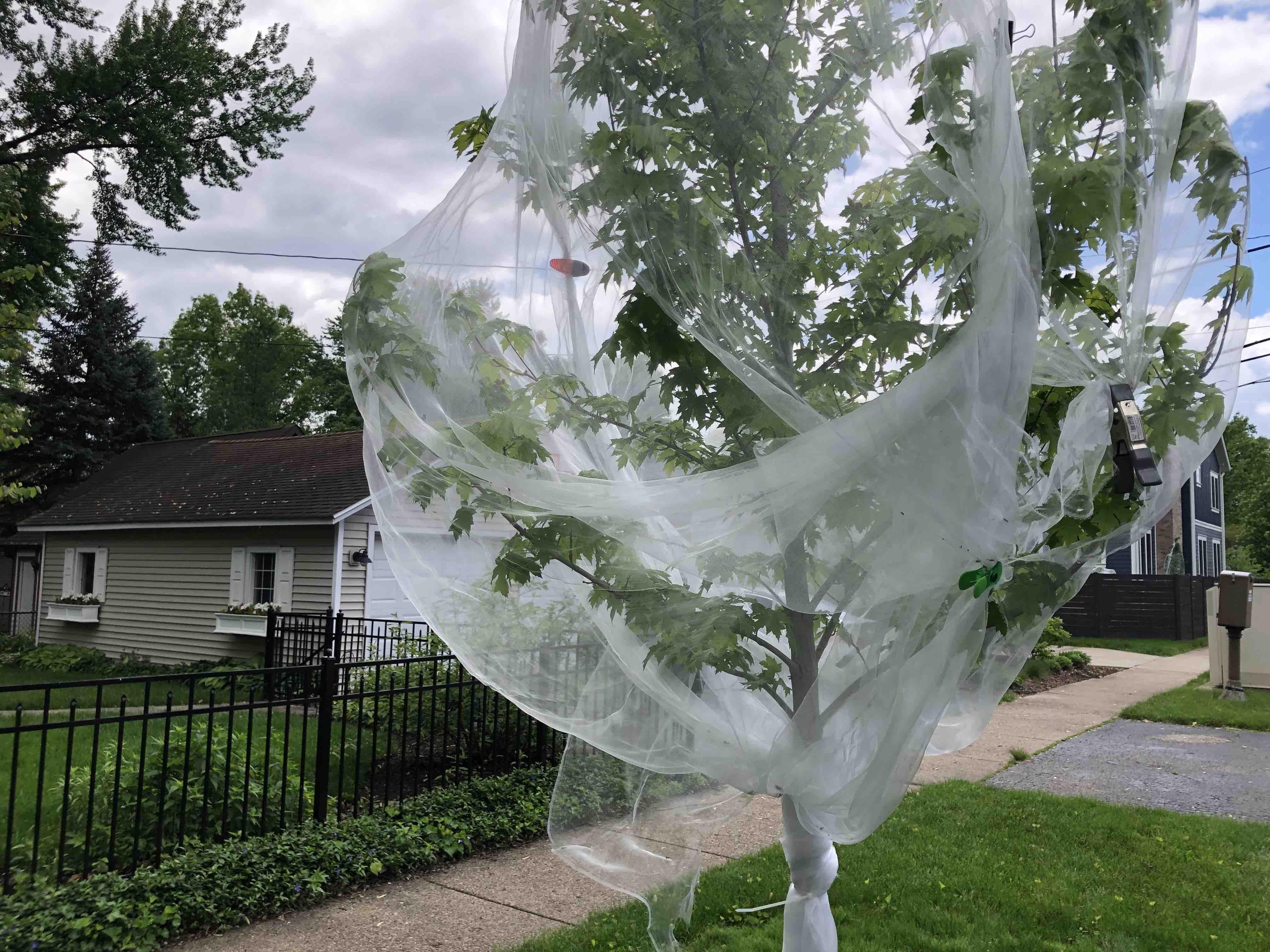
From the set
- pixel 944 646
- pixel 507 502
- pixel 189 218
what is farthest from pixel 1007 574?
pixel 189 218

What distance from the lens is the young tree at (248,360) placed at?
45.0 metres

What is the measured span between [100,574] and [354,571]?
23.3ft

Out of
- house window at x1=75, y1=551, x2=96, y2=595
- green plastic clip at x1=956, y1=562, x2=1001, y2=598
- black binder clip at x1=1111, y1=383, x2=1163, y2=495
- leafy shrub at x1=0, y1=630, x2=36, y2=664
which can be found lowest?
leafy shrub at x1=0, y1=630, x2=36, y2=664

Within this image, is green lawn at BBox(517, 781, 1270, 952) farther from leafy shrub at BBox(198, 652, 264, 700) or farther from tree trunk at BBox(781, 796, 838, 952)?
leafy shrub at BBox(198, 652, 264, 700)

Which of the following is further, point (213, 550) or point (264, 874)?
point (213, 550)

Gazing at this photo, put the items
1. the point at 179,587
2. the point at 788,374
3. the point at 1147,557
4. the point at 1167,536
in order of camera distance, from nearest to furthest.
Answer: the point at 788,374 < the point at 179,587 < the point at 1147,557 < the point at 1167,536

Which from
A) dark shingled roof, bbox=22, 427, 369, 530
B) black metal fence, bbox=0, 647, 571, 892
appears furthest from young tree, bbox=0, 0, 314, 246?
black metal fence, bbox=0, 647, 571, 892

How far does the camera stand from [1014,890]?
4766 millimetres

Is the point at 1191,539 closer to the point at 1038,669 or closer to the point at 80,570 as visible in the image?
the point at 1038,669

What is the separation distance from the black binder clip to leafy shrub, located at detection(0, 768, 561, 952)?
14.2 ft

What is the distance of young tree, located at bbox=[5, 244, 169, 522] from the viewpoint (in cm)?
2856

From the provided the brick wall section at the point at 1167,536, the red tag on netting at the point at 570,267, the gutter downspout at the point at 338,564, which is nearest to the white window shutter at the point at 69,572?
the gutter downspout at the point at 338,564

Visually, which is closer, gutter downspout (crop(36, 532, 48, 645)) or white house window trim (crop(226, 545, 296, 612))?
white house window trim (crop(226, 545, 296, 612))

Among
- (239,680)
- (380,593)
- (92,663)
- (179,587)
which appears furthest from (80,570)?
(380,593)
